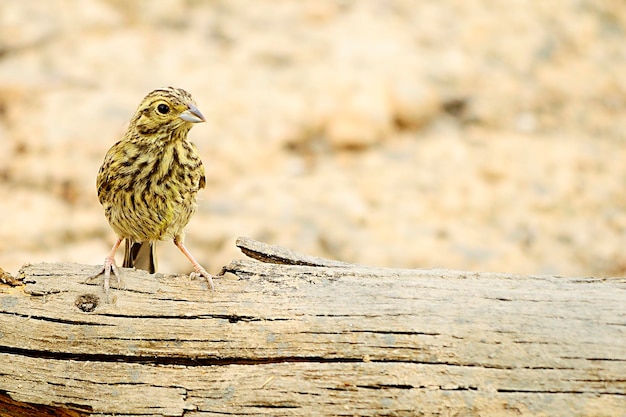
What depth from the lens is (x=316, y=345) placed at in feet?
11.8

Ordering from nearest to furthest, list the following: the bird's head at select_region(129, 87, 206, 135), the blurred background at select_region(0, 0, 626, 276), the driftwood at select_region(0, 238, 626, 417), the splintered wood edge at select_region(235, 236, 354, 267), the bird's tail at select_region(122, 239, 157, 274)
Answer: the driftwood at select_region(0, 238, 626, 417) < the splintered wood edge at select_region(235, 236, 354, 267) < the bird's head at select_region(129, 87, 206, 135) < the bird's tail at select_region(122, 239, 157, 274) < the blurred background at select_region(0, 0, 626, 276)

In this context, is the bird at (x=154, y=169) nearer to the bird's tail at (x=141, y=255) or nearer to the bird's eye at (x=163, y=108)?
the bird's eye at (x=163, y=108)

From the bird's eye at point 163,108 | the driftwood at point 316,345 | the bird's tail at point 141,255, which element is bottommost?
the driftwood at point 316,345

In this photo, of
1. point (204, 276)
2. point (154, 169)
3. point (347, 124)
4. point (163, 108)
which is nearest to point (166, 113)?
point (163, 108)

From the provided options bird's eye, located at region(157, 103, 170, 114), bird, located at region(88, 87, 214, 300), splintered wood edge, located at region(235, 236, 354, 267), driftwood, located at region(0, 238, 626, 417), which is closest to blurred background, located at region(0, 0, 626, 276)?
bird, located at region(88, 87, 214, 300)

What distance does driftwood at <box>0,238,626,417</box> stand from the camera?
3439 mm

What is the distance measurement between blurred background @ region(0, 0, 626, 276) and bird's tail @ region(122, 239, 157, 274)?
141 cm

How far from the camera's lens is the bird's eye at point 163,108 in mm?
4137

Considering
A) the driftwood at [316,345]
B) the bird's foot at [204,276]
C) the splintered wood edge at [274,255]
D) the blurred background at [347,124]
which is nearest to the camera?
the driftwood at [316,345]

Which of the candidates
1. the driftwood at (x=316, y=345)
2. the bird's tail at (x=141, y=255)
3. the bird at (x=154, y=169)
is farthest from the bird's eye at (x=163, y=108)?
the bird's tail at (x=141, y=255)

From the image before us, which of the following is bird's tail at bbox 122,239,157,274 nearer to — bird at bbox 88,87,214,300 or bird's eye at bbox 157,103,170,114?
bird at bbox 88,87,214,300

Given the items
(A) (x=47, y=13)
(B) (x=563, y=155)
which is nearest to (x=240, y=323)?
(B) (x=563, y=155)

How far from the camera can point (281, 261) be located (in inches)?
158

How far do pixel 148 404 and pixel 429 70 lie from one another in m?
6.14
